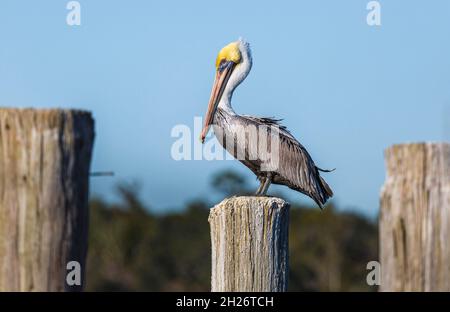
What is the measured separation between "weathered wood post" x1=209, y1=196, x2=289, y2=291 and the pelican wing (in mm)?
3278

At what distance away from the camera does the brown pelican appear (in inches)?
326

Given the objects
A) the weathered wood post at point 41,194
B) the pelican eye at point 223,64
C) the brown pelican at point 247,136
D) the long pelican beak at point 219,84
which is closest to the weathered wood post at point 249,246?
the weathered wood post at point 41,194

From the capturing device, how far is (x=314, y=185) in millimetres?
8781

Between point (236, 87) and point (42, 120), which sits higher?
point (236, 87)

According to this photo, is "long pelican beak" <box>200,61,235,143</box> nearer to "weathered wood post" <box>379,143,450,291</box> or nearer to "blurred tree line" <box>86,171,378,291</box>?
"weathered wood post" <box>379,143,450,291</box>

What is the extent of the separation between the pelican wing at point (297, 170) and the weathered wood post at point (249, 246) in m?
3.28

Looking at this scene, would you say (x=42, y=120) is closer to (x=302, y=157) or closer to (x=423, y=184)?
(x=423, y=184)

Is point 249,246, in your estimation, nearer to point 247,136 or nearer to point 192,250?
point 247,136

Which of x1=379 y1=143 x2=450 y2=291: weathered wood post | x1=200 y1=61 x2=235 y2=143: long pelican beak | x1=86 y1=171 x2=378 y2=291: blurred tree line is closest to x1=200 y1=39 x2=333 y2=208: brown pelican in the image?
x1=200 y1=61 x2=235 y2=143: long pelican beak

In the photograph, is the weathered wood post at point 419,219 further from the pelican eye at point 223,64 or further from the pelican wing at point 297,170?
the pelican eye at point 223,64
